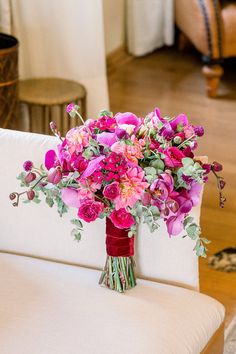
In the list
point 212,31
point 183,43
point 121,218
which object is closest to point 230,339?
point 121,218

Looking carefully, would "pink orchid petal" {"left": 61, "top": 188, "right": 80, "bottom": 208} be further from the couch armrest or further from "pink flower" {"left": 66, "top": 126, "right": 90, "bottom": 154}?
the couch armrest

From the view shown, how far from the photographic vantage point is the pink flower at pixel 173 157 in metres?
1.74

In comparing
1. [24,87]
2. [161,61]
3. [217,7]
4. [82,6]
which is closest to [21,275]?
[24,87]

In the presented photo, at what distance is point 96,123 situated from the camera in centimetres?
184

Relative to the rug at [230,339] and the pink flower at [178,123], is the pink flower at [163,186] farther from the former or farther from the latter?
the rug at [230,339]

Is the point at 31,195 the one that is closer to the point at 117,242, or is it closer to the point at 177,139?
the point at 117,242

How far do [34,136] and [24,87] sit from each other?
65.3 inches

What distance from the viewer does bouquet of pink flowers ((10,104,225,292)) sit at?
173cm

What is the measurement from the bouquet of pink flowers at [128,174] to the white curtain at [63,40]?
6.53 feet

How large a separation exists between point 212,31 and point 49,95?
4.10 ft

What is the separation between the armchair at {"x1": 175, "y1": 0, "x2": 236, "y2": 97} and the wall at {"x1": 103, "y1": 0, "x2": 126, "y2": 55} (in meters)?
0.53

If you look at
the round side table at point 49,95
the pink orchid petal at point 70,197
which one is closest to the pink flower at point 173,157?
the pink orchid petal at point 70,197

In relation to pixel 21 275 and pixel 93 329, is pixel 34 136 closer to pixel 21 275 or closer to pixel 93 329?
pixel 21 275

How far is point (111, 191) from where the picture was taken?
1729mm
